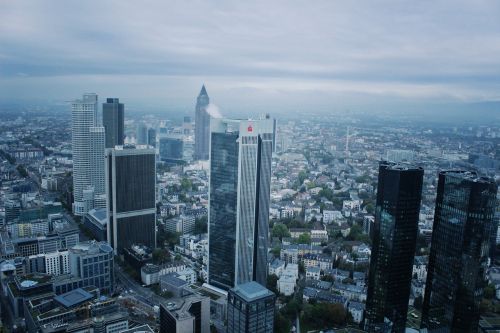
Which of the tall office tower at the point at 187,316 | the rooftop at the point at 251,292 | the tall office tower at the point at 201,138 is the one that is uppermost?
the tall office tower at the point at 201,138

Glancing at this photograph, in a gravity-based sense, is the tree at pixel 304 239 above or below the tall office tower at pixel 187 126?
below

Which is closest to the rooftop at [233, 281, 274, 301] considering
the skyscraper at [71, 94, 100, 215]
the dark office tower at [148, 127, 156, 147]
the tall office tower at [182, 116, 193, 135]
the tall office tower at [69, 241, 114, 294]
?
the tall office tower at [69, 241, 114, 294]

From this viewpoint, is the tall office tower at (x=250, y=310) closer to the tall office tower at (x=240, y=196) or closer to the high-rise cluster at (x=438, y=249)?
the high-rise cluster at (x=438, y=249)

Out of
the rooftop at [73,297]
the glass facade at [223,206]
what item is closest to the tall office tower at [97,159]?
the rooftop at [73,297]

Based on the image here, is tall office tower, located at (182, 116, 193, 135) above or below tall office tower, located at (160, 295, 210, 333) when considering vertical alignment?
above

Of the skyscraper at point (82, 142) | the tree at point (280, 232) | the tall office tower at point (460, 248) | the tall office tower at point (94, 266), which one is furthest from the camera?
the skyscraper at point (82, 142)

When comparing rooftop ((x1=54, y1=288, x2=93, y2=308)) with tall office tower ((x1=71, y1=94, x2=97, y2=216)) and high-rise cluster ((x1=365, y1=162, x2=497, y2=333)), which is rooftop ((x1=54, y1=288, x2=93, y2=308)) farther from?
tall office tower ((x1=71, y1=94, x2=97, y2=216))

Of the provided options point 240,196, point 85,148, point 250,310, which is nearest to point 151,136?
point 85,148
